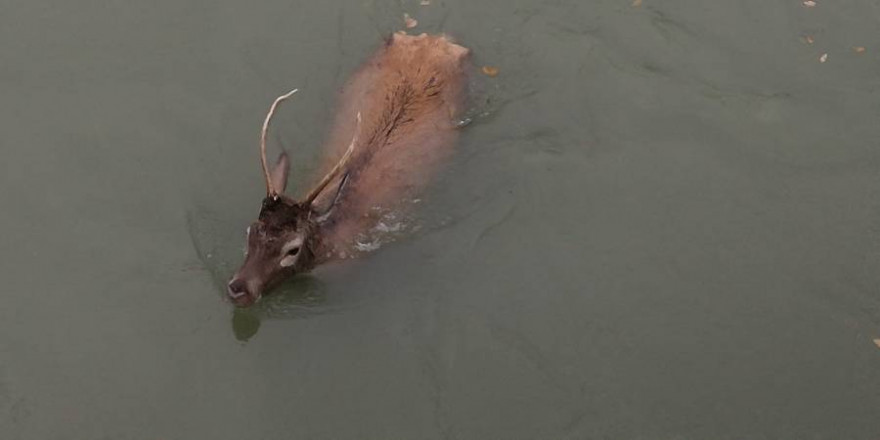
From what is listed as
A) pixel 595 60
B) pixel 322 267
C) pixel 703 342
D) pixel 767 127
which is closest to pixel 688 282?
pixel 703 342

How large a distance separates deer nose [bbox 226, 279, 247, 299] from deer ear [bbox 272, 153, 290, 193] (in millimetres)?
674

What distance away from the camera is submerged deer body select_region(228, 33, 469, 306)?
577 centimetres

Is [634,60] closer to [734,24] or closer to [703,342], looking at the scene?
[734,24]

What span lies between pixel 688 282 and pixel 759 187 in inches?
45.8

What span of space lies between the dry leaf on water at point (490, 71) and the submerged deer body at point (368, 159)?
24 centimetres

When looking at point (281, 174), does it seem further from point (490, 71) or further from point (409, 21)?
point (409, 21)

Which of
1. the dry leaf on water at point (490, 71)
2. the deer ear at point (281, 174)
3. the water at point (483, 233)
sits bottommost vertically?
the water at point (483, 233)

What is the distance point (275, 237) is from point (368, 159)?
1.15 m

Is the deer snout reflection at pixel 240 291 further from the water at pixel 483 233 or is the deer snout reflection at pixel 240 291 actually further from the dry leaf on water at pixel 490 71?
the dry leaf on water at pixel 490 71

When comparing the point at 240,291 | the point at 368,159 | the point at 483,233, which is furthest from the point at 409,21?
the point at 240,291

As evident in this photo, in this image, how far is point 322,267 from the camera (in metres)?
6.46

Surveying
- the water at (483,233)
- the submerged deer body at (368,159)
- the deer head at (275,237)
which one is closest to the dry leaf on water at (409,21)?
the water at (483,233)

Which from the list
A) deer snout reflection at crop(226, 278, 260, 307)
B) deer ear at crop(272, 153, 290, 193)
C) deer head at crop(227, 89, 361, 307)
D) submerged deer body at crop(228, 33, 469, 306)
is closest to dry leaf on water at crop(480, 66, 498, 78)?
submerged deer body at crop(228, 33, 469, 306)

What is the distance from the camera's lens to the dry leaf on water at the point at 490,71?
303 inches
